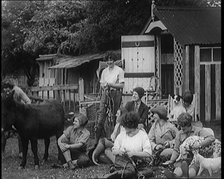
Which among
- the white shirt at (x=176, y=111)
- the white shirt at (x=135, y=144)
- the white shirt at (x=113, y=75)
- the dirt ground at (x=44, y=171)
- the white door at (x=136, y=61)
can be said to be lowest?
the dirt ground at (x=44, y=171)

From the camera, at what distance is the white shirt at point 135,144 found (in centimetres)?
565

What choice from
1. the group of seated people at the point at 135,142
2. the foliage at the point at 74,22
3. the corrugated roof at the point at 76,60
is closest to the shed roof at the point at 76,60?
the corrugated roof at the point at 76,60

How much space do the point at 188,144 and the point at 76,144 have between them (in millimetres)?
1801

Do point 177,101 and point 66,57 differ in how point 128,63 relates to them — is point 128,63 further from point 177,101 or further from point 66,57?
point 66,57

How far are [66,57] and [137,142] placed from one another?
12.7m

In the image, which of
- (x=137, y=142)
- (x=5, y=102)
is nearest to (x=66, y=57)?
(x=5, y=102)

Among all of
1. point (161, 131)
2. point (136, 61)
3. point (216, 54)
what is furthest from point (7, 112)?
point (216, 54)

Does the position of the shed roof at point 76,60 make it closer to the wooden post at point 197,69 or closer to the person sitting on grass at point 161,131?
the wooden post at point 197,69

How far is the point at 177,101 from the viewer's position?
828 centimetres

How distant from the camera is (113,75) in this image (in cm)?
883

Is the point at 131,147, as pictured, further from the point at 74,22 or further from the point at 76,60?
the point at 74,22

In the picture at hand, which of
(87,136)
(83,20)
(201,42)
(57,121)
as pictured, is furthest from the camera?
(83,20)

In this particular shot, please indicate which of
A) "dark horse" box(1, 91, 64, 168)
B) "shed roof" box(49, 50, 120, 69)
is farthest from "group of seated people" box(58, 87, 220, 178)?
"shed roof" box(49, 50, 120, 69)

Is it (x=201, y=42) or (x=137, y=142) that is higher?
(x=201, y=42)
